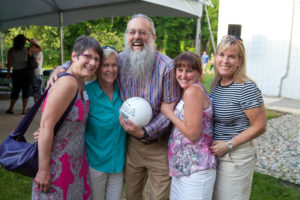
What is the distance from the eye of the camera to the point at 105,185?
232 cm

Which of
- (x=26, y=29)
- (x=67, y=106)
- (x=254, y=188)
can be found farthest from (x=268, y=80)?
(x=26, y=29)

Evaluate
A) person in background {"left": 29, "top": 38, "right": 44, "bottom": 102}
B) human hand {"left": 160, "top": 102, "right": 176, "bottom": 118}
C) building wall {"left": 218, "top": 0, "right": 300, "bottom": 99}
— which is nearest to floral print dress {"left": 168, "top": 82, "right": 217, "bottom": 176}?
human hand {"left": 160, "top": 102, "right": 176, "bottom": 118}

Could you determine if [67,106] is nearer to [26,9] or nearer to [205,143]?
[205,143]

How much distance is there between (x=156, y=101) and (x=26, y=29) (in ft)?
92.6

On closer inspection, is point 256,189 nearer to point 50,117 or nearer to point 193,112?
point 193,112

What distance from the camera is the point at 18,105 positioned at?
7.62 m

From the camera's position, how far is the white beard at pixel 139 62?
2.30m

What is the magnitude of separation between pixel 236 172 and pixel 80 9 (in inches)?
257

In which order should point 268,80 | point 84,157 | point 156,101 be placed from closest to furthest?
1. point 84,157
2. point 156,101
3. point 268,80

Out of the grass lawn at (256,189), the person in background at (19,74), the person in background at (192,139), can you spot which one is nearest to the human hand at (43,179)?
the person in background at (192,139)

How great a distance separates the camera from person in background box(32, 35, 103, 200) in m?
1.77

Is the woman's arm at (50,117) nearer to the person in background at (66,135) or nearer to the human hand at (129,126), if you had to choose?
the person in background at (66,135)

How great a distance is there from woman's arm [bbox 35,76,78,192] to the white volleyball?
443mm

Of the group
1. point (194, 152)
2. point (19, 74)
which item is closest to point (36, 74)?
point (19, 74)
